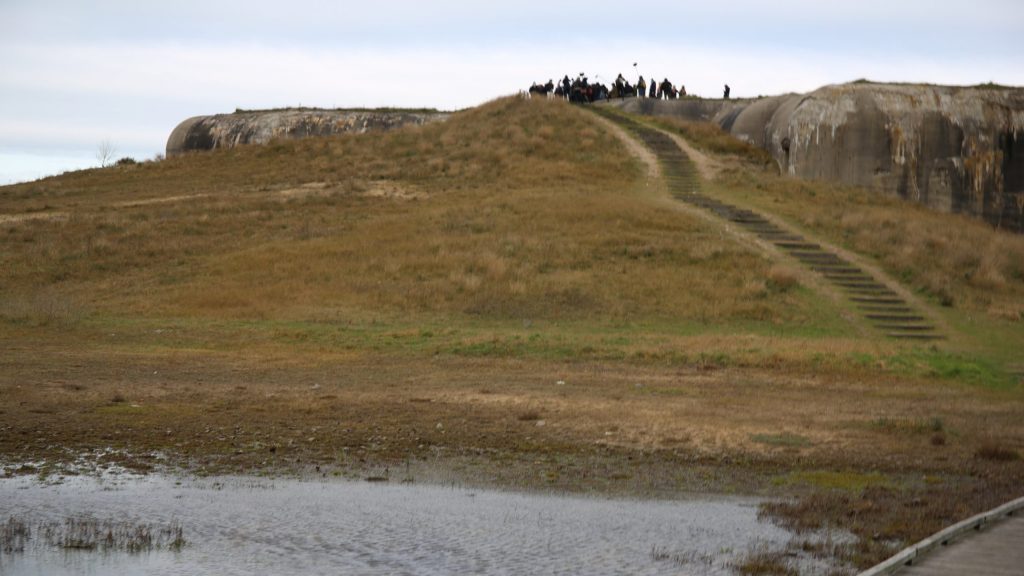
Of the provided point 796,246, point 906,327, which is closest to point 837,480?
point 906,327

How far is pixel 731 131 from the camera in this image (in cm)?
4491

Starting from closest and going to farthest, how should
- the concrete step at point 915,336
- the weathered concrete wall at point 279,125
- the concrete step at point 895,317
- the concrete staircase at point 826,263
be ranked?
1. the concrete step at point 915,336
2. the concrete staircase at point 826,263
3. the concrete step at point 895,317
4. the weathered concrete wall at point 279,125

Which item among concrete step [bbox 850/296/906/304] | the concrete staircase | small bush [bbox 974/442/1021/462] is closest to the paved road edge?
small bush [bbox 974/442/1021/462]

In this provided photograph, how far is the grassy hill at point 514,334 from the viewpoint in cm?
1283

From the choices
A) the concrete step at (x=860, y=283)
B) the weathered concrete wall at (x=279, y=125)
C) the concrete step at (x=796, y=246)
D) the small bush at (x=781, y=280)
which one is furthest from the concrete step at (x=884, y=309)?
the weathered concrete wall at (x=279, y=125)

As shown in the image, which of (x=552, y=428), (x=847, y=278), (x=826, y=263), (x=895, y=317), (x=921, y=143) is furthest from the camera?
(x=921, y=143)

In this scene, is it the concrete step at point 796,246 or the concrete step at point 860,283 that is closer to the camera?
the concrete step at point 860,283

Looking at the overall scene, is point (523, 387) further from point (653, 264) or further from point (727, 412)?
point (653, 264)

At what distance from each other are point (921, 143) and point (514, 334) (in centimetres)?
2061

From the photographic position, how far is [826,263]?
89.7 feet

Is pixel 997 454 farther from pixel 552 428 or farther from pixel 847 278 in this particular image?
pixel 847 278

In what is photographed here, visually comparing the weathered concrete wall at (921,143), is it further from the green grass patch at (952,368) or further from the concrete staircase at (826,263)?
the green grass patch at (952,368)

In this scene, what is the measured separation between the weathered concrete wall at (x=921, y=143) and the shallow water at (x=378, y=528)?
28418 mm

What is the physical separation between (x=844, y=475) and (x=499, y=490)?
3525 millimetres
